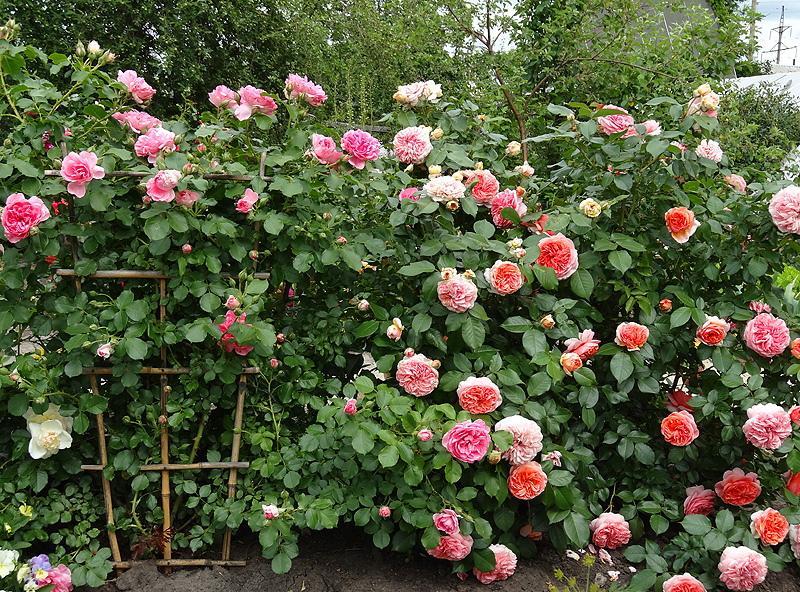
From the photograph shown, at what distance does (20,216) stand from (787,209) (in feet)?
6.26

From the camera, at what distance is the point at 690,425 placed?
6.70 ft

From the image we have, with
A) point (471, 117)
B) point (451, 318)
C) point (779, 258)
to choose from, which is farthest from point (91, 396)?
point (779, 258)

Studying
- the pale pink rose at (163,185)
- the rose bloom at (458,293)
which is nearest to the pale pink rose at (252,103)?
the pale pink rose at (163,185)

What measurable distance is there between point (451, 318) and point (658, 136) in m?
0.76

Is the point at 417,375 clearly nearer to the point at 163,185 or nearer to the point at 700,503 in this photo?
the point at 163,185

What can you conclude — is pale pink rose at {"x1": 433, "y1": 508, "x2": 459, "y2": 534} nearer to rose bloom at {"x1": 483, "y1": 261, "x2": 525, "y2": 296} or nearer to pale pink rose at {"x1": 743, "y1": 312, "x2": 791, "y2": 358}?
rose bloom at {"x1": 483, "y1": 261, "x2": 525, "y2": 296}

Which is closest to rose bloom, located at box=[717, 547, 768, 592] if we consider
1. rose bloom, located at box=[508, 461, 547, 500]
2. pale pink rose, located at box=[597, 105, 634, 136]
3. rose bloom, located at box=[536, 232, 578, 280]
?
rose bloom, located at box=[508, 461, 547, 500]

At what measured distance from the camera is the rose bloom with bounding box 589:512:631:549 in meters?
2.06

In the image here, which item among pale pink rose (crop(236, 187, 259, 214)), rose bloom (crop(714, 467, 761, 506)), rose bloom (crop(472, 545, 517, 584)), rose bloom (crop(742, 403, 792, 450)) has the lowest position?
rose bloom (crop(472, 545, 517, 584))

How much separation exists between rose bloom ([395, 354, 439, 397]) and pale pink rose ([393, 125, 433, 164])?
0.60 meters

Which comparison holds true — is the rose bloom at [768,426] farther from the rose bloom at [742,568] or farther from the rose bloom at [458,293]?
the rose bloom at [458,293]

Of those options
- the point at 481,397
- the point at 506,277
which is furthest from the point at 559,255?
the point at 481,397

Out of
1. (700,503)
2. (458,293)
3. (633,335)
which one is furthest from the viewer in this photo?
(700,503)

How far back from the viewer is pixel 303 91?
1948 mm
